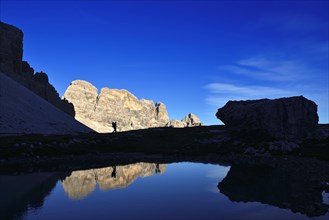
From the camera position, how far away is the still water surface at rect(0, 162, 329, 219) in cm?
1928

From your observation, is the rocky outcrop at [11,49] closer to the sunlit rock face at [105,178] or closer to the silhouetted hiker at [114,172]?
the silhouetted hiker at [114,172]

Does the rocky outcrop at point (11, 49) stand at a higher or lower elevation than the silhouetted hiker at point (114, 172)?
higher

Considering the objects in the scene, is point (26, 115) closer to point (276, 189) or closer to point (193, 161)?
point (193, 161)

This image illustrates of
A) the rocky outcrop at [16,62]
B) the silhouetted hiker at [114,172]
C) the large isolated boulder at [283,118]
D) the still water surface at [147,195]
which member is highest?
the rocky outcrop at [16,62]

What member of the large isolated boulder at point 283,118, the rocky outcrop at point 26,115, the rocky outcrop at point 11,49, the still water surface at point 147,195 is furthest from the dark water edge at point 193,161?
the rocky outcrop at point 11,49

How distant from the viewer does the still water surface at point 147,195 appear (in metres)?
19.3

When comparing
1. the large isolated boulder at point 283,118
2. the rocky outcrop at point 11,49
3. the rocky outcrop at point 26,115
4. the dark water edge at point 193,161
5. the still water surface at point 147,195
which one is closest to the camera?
the still water surface at point 147,195

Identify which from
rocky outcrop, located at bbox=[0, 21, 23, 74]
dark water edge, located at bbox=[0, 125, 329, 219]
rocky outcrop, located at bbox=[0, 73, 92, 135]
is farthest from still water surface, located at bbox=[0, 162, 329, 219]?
rocky outcrop, located at bbox=[0, 21, 23, 74]

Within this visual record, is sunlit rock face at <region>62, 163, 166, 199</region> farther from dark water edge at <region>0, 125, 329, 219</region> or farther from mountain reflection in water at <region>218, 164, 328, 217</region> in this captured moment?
mountain reflection in water at <region>218, 164, 328, 217</region>

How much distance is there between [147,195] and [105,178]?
9446mm

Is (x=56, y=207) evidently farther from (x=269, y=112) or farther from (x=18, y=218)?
(x=269, y=112)

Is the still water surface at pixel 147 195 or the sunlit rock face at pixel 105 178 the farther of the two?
the sunlit rock face at pixel 105 178

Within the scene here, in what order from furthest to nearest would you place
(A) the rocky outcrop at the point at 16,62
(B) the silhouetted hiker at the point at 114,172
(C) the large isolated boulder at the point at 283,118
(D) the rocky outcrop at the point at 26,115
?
(A) the rocky outcrop at the point at 16,62 < (D) the rocky outcrop at the point at 26,115 < (C) the large isolated boulder at the point at 283,118 < (B) the silhouetted hiker at the point at 114,172

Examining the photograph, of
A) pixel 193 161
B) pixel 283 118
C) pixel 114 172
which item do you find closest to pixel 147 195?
pixel 114 172
